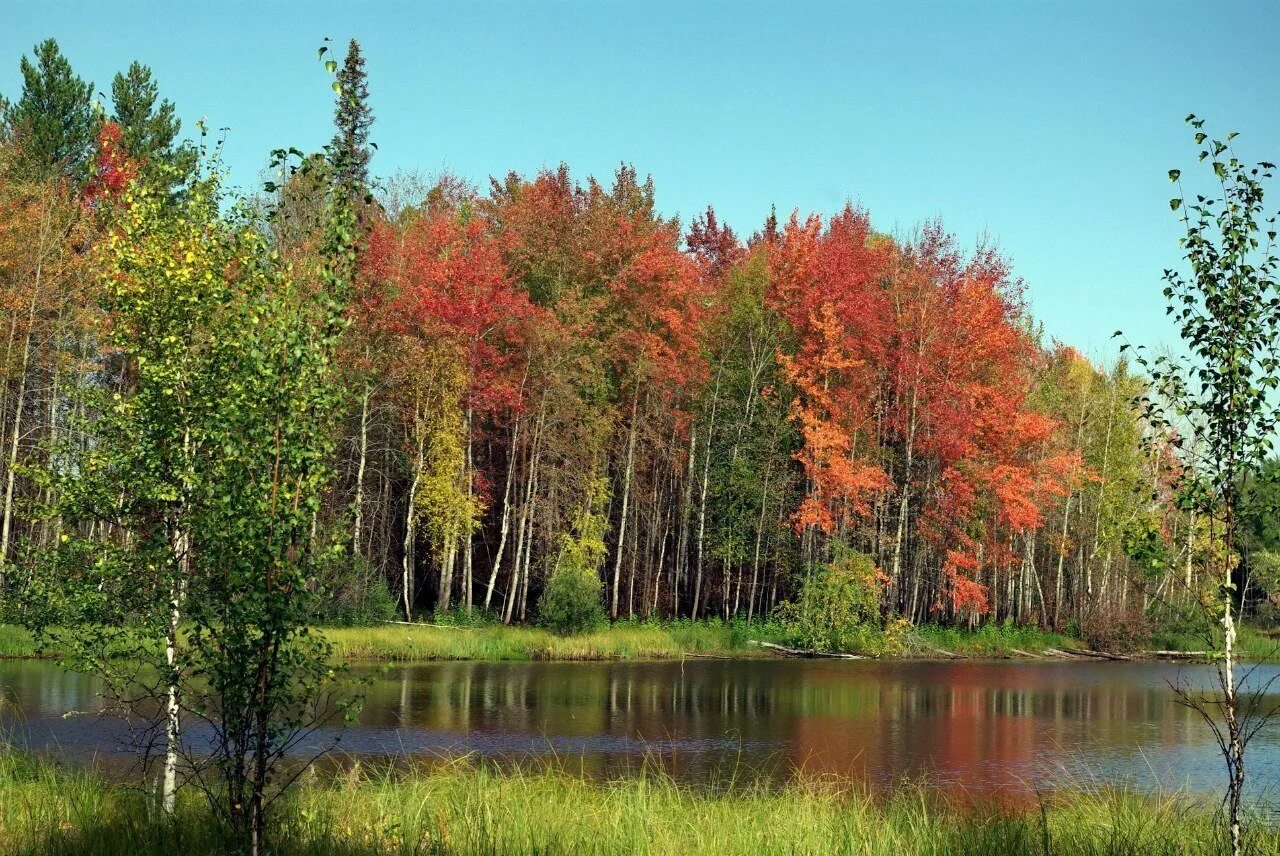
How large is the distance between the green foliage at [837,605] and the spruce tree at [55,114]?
3170cm

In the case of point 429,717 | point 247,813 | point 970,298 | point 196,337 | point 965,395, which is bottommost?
point 429,717

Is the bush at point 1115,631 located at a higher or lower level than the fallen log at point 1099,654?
higher

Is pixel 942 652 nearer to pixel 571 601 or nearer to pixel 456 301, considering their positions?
pixel 571 601

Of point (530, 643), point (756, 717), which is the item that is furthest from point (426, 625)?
point (756, 717)

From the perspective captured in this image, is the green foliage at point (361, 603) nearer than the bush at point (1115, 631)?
Yes

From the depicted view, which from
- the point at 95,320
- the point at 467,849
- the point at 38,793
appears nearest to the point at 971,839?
the point at 467,849

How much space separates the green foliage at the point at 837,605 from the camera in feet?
137

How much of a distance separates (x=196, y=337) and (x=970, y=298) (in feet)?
116

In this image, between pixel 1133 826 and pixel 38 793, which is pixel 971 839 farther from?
pixel 38 793

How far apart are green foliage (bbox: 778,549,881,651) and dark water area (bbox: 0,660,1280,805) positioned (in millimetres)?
4863

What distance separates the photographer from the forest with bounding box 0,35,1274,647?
39.1 m

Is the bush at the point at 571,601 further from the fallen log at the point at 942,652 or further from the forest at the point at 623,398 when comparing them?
the fallen log at the point at 942,652

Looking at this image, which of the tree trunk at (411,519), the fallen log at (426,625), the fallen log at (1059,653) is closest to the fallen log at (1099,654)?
the fallen log at (1059,653)

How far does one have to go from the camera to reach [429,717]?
24.0m
